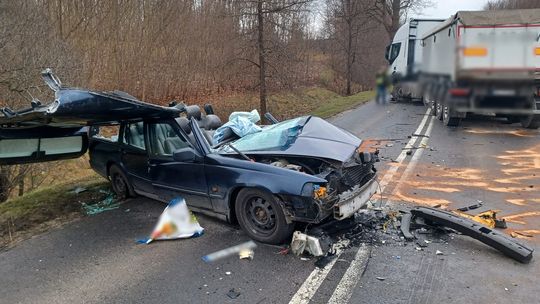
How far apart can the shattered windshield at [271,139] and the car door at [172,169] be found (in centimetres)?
48

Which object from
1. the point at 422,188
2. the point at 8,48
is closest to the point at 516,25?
the point at 422,188

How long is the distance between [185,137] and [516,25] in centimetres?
489

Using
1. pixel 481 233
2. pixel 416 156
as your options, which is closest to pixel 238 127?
pixel 481 233

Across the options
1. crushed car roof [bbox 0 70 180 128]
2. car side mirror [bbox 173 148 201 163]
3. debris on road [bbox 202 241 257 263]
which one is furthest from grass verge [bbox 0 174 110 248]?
debris on road [bbox 202 241 257 263]

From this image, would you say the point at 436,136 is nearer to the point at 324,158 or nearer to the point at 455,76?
the point at 324,158

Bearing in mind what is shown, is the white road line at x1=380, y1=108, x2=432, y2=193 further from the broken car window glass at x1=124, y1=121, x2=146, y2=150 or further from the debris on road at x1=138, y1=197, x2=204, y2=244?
the broken car window glass at x1=124, y1=121, x2=146, y2=150

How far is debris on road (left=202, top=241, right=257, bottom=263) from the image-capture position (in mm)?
4812

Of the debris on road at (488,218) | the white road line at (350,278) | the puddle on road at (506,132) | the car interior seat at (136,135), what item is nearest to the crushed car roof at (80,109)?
the car interior seat at (136,135)

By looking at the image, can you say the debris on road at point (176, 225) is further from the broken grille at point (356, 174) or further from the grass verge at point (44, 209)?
the broken grille at point (356, 174)

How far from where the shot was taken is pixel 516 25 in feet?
4.65

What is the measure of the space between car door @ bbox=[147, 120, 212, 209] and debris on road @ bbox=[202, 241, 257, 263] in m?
0.78

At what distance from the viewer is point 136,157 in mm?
6645

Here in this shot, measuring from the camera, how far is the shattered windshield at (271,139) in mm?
5504

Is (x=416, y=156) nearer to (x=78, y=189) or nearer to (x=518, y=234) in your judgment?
(x=518, y=234)
